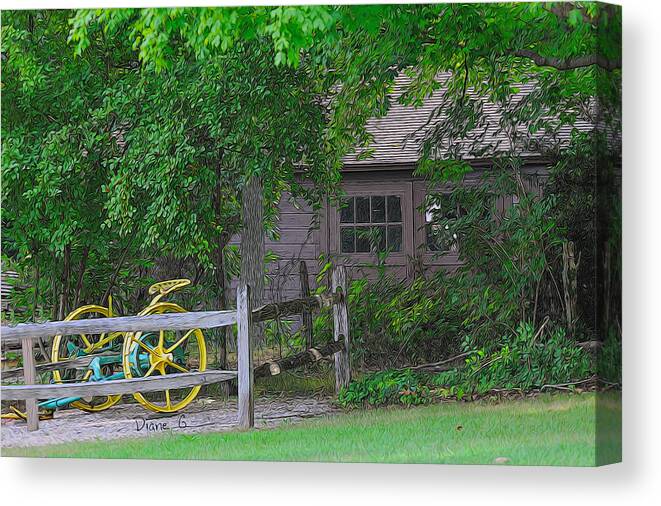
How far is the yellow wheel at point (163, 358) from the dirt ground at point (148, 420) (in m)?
0.11

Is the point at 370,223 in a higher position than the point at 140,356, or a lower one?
higher

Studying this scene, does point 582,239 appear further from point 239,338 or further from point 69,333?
point 69,333

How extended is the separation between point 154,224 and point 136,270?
1.33 ft

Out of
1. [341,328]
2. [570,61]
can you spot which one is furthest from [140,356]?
[570,61]

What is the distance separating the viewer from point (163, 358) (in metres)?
13.3

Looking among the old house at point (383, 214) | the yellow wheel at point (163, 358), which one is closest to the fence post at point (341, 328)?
the old house at point (383, 214)

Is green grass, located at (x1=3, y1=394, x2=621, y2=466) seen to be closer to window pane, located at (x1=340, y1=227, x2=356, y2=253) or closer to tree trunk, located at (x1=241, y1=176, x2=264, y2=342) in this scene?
tree trunk, located at (x1=241, y1=176, x2=264, y2=342)

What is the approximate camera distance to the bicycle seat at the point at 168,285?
519 inches

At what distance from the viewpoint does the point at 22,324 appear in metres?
13.2

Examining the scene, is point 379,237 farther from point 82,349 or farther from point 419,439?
point 82,349

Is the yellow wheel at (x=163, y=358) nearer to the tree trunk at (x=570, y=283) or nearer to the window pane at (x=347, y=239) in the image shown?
the window pane at (x=347, y=239)

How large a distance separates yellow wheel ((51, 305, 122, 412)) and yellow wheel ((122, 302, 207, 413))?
Answer: 0.27 metres

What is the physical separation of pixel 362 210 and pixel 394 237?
33 cm

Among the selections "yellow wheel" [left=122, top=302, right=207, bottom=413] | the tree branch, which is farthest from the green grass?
the tree branch
